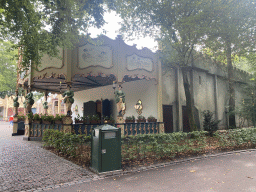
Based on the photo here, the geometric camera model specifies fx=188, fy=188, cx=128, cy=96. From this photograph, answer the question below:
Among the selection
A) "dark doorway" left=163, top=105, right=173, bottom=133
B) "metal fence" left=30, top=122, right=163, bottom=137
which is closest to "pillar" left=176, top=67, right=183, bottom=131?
"dark doorway" left=163, top=105, right=173, bottom=133

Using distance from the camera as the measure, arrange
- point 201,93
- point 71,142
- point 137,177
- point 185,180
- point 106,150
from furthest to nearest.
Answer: point 201,93, point 71,142, point 106,150, point 137,177, point 185,180

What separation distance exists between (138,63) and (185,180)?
797 cm

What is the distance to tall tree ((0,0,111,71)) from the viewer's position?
6.05 m

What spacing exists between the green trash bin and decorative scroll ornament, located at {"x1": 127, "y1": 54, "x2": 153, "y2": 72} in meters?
6.21

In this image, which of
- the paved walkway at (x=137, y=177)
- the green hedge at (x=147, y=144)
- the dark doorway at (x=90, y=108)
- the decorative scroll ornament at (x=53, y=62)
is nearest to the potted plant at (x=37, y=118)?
the decorative scroll ornament at (x=53, y=62)

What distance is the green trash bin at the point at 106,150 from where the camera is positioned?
17.1ft

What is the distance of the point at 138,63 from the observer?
37.7ft

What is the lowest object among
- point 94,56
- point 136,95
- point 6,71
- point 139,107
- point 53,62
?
point 139,107

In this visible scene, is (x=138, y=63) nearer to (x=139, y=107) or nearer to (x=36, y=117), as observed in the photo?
(x=139, y=107)

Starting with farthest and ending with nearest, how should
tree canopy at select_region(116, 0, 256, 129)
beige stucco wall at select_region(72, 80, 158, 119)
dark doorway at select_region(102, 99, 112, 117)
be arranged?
dark doorway at select_region(102, 99, 112, 117) → beige stucco wall at select_region(72, 80, 158, 119) → tree canopy at select_region(116, 0, 256, 129)

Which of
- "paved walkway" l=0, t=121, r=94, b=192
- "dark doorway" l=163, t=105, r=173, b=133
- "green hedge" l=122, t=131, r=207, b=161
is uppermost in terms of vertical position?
"dark doorway" l=163, t=105, r=173, b=133

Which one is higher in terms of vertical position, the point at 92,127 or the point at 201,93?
the point at 201,93

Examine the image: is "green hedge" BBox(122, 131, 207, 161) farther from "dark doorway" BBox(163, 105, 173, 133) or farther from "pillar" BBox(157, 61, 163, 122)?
"dark doorway" BBox(163, 105, 173, 133)

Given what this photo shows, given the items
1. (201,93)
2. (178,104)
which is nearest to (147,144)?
(178,104)
